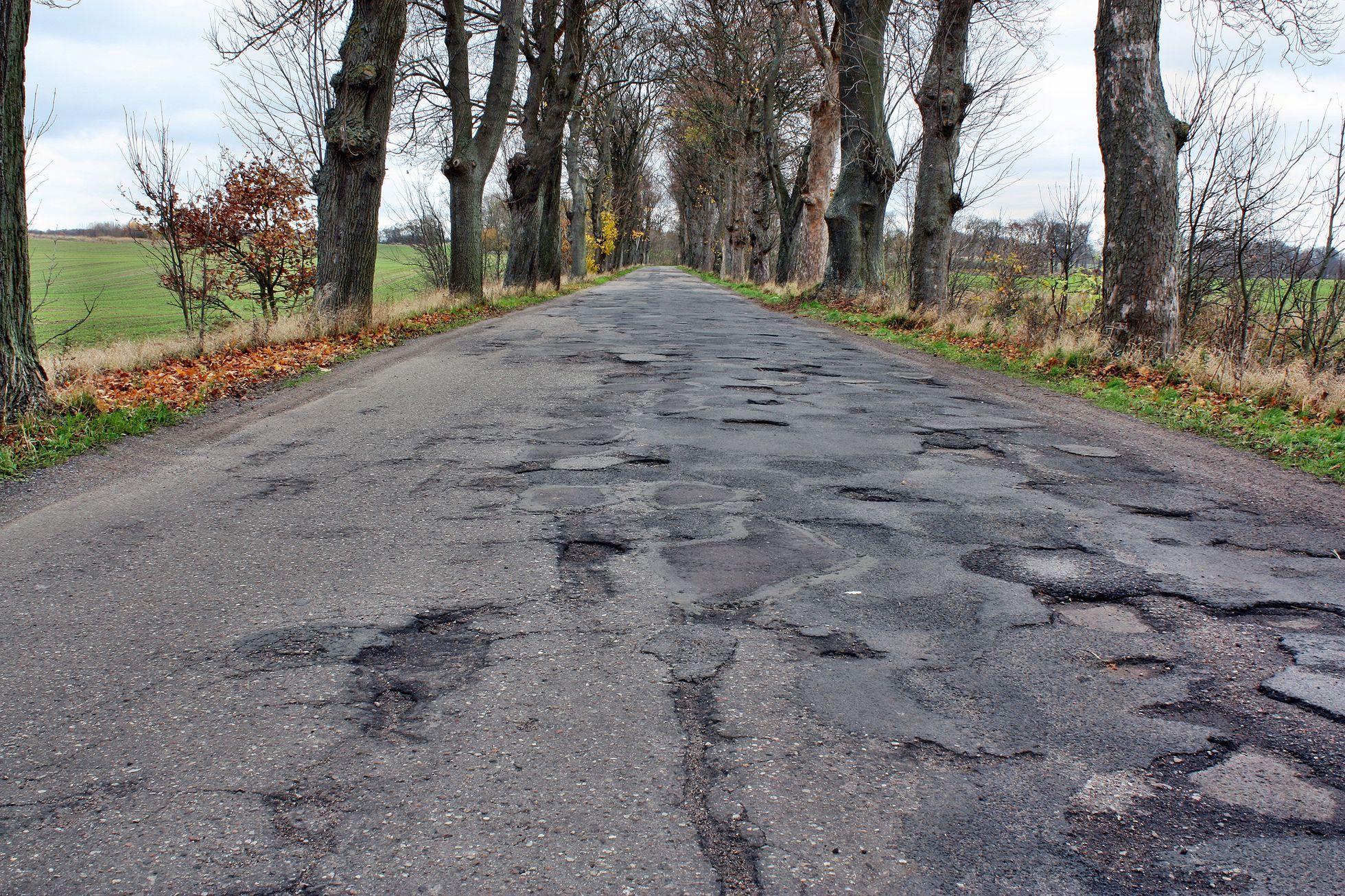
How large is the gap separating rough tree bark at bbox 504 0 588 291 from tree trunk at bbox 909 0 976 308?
904cm

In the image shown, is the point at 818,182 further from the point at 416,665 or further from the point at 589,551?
the point at 416,665

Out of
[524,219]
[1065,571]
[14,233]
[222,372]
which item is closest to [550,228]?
[524,219]

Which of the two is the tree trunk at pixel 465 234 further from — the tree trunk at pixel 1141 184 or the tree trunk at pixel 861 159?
the tree trunk at pixel 1141 184

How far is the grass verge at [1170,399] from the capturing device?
566 cm

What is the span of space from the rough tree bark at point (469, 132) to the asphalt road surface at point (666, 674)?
38.5 ft

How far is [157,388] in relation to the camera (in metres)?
6.89

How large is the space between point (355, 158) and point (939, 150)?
353 inches

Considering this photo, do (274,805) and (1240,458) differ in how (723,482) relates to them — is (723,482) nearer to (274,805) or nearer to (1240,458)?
(274,805)

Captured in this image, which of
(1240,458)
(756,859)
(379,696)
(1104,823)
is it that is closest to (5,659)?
(379,696)

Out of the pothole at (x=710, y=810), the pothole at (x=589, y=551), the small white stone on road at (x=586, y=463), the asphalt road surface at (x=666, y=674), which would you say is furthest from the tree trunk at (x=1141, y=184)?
the pothole at (x=710, y=810)

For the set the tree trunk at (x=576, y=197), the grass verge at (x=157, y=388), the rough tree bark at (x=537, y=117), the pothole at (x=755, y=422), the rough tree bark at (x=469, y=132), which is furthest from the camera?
the tree trunk at (x=576, y=197)

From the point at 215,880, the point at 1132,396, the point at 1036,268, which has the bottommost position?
the point at 215,880

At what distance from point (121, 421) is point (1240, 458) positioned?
23.2 ft

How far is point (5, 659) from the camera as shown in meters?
2.56
